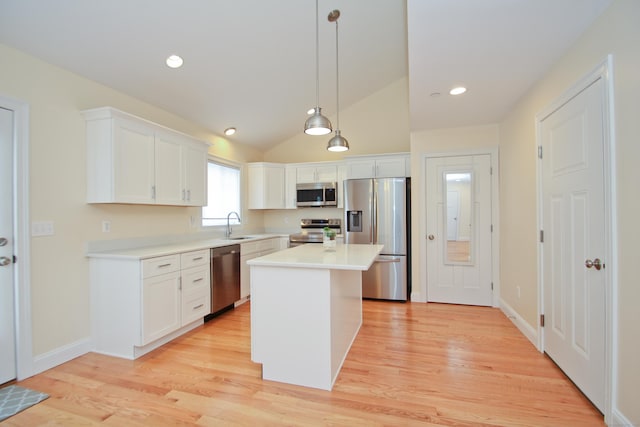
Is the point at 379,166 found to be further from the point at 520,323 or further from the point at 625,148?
the point at 625,148

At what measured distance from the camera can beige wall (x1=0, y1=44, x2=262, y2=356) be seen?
90.3 inches

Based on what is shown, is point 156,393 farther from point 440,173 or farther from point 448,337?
point 440,173

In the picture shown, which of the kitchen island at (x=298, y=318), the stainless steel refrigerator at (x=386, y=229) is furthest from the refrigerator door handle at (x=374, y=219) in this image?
the kitchen island at (x=298, y=318)

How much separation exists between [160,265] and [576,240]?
10.9ft

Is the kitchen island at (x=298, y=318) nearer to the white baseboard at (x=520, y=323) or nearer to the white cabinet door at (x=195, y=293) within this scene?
the white cabinet door at (x=195, y=293)

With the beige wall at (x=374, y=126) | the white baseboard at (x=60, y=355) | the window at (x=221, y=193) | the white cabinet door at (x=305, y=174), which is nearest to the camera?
the white baseboard at (x=60, y=355)

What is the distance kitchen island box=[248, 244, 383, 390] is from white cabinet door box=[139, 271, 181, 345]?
3.40 ft

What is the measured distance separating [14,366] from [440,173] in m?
4.64

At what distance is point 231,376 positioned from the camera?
2264mm

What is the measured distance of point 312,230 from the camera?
17.3 feet

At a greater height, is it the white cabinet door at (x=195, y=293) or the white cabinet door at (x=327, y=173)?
the white cabinet door at (x=327, y=173)

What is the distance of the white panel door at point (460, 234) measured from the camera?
12.7 ft

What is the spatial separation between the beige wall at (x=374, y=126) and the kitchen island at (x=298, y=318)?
3.35 metres

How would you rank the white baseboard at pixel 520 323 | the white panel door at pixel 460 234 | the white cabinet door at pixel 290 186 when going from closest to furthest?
the white baseboard at pixel 520 323 → the white panel door at pixel 460 234 → the white cabinet door at pixel 290 186
